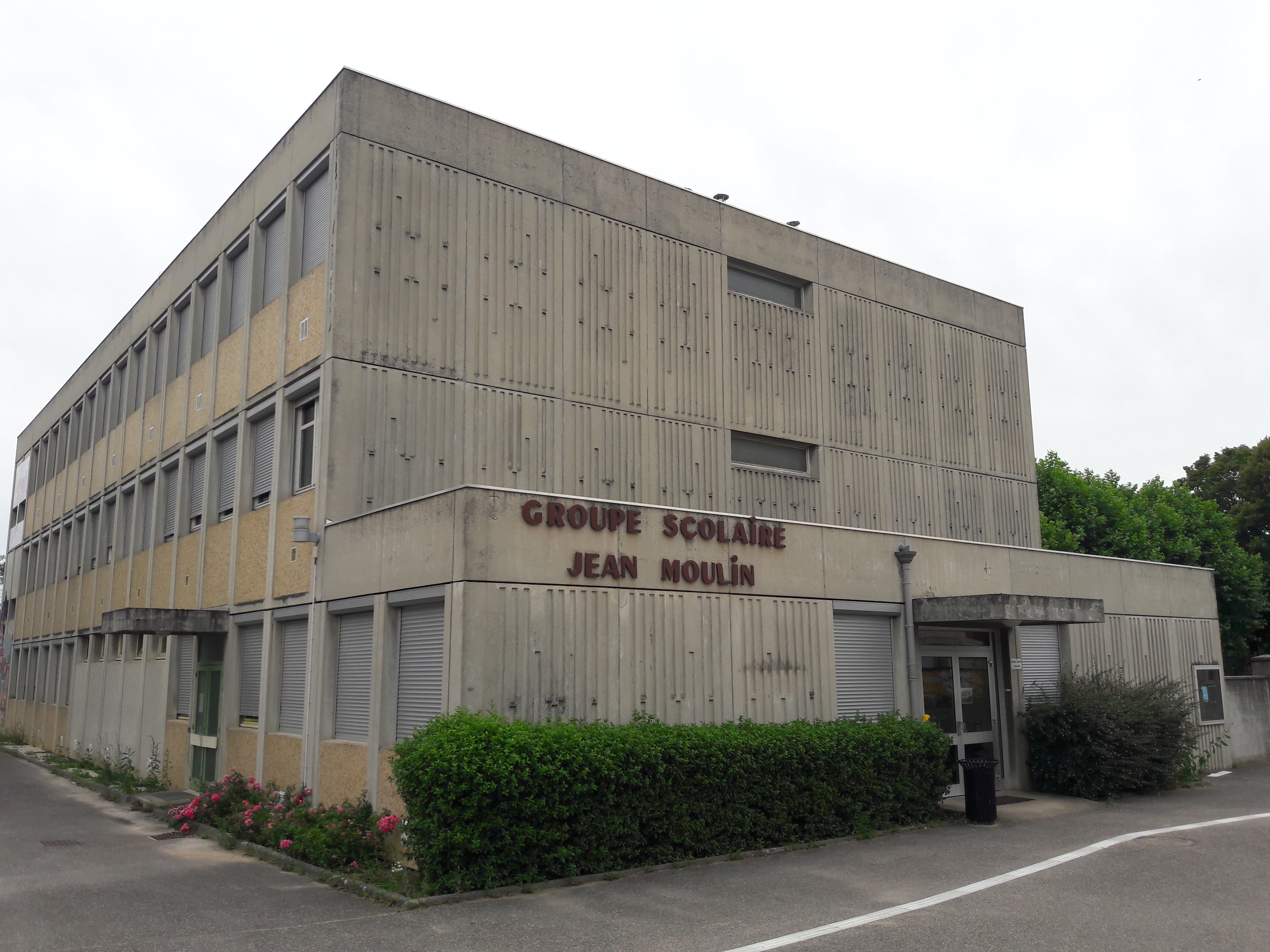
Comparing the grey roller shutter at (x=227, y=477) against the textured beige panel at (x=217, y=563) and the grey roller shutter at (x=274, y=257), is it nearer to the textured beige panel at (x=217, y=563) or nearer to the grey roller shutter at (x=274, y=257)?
the textured beige panel at (x=217, y=563)

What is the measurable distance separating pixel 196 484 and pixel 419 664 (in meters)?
9.69

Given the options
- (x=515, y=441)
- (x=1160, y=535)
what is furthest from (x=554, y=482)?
(x=1160, y=535)

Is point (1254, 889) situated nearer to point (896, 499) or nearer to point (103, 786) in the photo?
point (896, 499)

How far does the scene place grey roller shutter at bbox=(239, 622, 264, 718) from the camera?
16.2 metres

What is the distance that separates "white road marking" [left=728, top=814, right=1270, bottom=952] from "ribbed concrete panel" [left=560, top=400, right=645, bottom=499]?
8160mm

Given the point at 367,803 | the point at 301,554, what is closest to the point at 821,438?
the point at 301,554

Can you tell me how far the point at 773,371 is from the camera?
1931 centimetres

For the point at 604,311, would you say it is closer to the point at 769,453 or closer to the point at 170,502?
the point at 769,453

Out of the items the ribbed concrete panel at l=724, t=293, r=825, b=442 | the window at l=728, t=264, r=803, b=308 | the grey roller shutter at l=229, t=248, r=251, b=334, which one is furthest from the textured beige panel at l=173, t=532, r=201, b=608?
the window at l=728, t=264, r=803, b=308

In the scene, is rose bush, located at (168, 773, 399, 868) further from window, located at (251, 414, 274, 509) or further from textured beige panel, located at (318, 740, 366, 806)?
window, located at (251, 414, 274, 509)

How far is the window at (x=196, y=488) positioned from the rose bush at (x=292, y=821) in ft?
17.4

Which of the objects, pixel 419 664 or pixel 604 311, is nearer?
pixel 419 664

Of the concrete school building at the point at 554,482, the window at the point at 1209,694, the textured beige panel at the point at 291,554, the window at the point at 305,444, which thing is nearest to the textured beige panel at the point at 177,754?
the concrete school building at the point at 554,482

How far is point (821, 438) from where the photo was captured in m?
19.7
